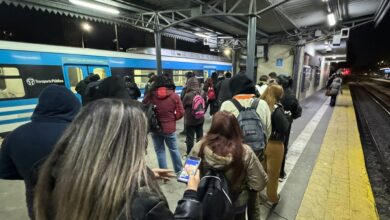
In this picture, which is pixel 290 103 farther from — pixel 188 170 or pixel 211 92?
pixel 211 92

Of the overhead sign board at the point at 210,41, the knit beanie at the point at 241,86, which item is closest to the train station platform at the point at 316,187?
the knit beanie at the point at 241,86

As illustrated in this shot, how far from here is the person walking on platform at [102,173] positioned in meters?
0.69

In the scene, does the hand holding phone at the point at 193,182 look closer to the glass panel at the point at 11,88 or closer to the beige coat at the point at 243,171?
the beige coat at the point at 243,171

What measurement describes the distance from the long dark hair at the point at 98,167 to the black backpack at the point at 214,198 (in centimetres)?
50

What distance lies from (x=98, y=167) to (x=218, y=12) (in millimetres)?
6761

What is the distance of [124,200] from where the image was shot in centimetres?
71

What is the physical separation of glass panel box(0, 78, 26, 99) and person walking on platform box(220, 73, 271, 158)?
539 centimetres

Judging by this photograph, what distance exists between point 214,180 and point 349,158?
4.67m

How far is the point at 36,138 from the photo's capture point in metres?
1.32

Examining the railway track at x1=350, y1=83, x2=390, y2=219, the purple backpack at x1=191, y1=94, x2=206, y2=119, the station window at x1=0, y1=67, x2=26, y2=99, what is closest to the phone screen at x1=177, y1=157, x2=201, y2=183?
the purple backpack at x1=191, y1=94, x2=206, y2=119

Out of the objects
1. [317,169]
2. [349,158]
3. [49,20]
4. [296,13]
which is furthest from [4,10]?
[349,158]

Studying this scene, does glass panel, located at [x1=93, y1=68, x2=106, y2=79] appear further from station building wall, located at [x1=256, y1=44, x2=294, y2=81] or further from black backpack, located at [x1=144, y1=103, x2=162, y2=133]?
station building wall, located at [x1=256, y1=44, x2=294, y2=81]

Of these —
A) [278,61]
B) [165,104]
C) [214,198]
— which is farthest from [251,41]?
[278,61]

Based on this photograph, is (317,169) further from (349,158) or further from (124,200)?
(124,200)
